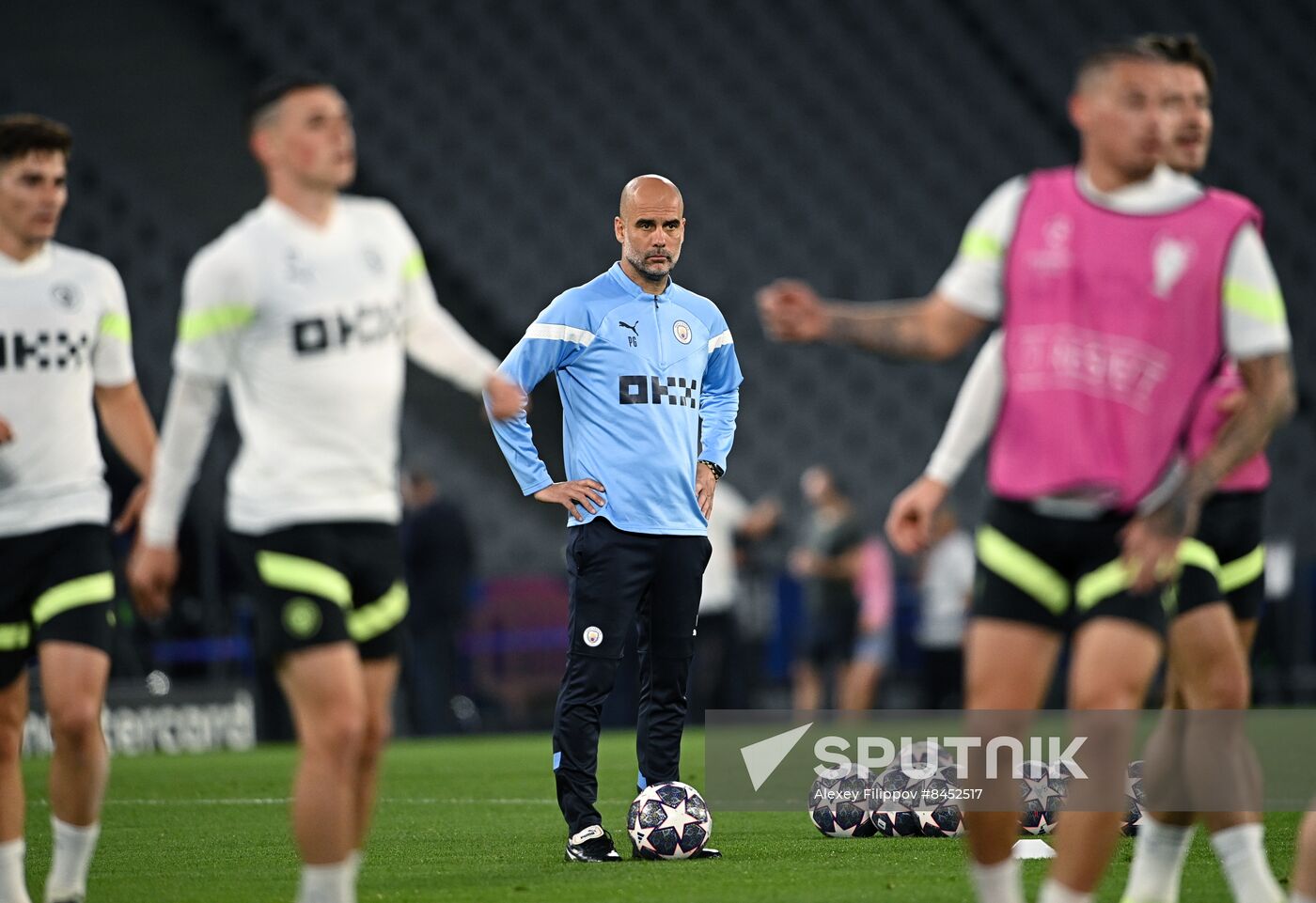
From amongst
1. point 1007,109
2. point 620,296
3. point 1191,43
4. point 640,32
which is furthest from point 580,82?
point 1191,43

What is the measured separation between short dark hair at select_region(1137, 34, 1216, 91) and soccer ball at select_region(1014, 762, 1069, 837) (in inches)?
99.8

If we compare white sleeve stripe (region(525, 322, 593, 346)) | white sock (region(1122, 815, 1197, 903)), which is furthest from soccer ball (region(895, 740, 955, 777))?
white sock (region(1122, 815, 1197, 903))

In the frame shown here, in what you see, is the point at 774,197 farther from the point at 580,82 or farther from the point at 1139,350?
the point at 1139,350

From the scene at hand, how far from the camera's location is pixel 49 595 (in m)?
5.70

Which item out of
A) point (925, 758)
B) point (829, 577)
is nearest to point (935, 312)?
point (925, 758)

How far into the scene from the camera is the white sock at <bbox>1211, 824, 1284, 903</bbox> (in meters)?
5.14

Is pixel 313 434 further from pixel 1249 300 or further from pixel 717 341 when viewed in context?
pixel 717 341

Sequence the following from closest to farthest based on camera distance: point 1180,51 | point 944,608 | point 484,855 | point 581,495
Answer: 1. point 1180,51
2. point 581,495
3. point 484,855
4. point 944,608

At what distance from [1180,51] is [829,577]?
10850 mm

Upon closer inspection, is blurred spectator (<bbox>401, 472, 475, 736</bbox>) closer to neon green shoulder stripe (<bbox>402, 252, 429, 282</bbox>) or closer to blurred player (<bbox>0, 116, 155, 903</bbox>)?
blurred player (<bbox>0, 116, 155, 903</bbox>)

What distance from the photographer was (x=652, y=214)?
23.6 ft

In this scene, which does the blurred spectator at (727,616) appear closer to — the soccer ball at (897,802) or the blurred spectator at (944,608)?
the blurred spectator at (944,608)

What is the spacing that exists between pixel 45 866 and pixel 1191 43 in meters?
4.63

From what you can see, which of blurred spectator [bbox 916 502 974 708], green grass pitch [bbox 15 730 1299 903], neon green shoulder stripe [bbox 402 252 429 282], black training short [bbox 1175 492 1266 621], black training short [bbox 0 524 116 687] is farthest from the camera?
blurred spectator [bbox 916 502 974 708]
